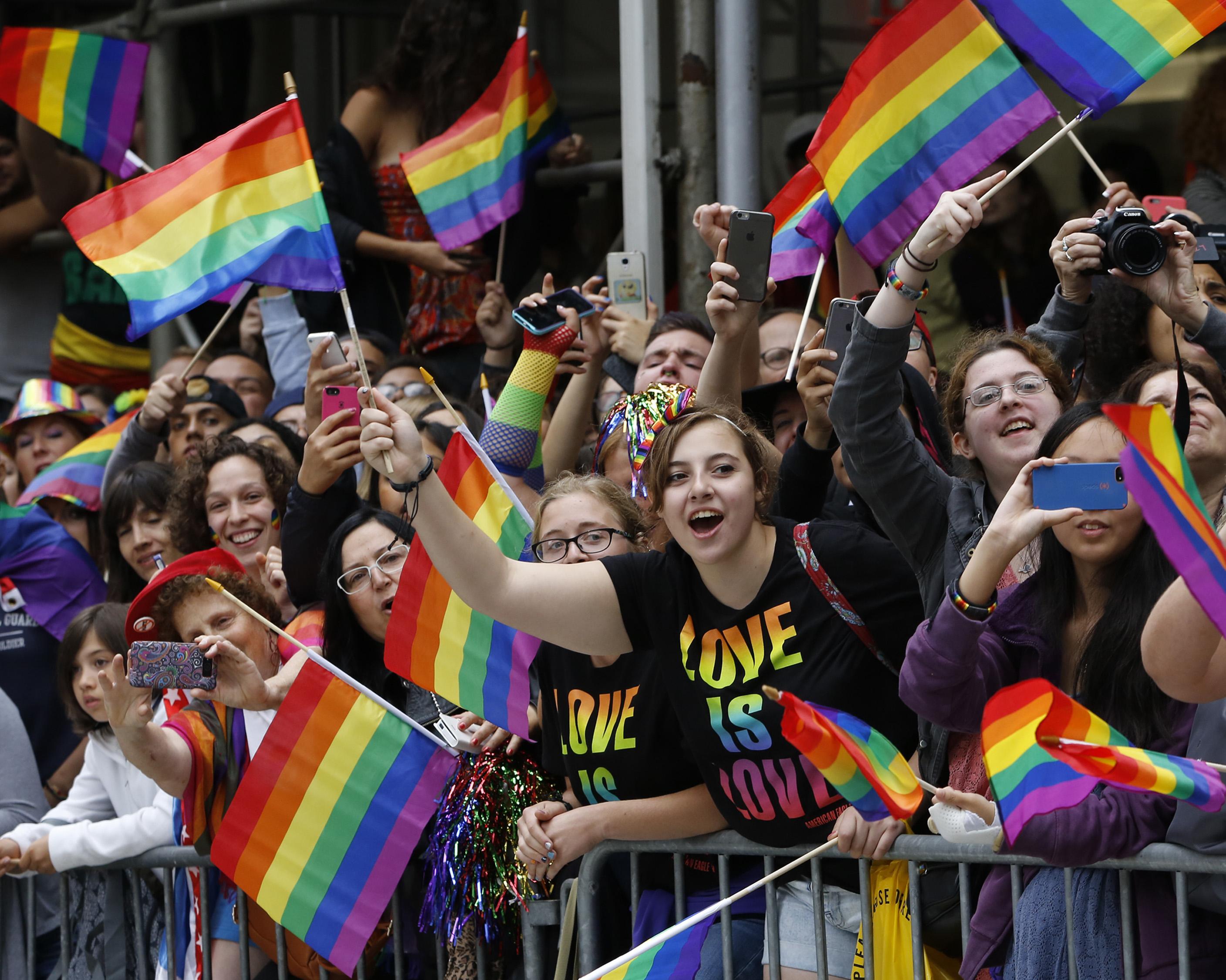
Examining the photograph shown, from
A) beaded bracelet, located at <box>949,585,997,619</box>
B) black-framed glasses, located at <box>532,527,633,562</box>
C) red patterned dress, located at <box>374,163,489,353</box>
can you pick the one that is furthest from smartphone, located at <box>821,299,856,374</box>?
red patterned dress, located at <box>374,163,489,353</box>

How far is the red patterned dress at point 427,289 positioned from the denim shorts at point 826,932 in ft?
11.5

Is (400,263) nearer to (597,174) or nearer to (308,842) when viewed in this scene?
(597,174)

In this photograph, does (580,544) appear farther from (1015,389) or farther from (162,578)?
(162,578)

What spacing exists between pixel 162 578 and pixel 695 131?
278 cm

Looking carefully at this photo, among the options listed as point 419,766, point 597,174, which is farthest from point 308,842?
point 597,174

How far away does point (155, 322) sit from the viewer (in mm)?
4492

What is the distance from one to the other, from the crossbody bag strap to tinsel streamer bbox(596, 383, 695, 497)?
0.79 metres

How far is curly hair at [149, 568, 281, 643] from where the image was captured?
4.50m

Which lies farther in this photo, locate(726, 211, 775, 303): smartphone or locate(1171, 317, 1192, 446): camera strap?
locate(726, 211, 775, 303): smartphone

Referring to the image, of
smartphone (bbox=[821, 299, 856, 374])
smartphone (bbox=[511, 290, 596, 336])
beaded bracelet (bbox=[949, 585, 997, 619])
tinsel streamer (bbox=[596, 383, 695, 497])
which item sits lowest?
beaded bracelet (bbox=[949, 585, 997, 619])

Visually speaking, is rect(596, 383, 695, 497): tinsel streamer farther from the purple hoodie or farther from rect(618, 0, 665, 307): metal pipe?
rect(618, 0, 665, 307): metal pipe

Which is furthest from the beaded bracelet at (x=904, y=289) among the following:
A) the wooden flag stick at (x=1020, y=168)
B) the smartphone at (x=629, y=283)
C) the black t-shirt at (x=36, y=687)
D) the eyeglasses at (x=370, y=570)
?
the black t-shirt at (x=36, y=687)

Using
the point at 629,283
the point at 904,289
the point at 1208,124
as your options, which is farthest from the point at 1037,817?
the point at 1208,124

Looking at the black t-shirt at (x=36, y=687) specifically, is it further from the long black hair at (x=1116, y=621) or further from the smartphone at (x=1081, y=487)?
the smartphone at (x=1081, y=487)
